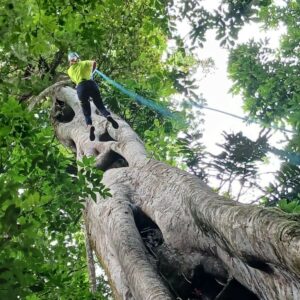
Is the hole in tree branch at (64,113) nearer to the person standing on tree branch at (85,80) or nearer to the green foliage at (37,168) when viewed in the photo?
the person standing on tree branch at (85,80)

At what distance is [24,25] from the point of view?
308 centimetres

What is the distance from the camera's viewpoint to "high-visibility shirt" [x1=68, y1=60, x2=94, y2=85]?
7.11 m

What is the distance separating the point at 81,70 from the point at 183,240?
3.79 meters

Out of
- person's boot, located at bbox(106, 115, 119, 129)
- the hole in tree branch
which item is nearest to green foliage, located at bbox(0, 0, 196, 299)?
person's boot, located at bbox(106, 115, 119, 129)

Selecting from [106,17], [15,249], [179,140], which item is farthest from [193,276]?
[106,17]

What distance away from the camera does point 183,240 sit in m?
4.31

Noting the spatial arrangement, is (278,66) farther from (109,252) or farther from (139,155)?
(109,252)

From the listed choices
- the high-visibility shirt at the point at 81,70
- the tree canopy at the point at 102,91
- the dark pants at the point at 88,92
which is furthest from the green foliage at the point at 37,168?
the dark pants at the point at 88,92

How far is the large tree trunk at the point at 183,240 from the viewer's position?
278 cm

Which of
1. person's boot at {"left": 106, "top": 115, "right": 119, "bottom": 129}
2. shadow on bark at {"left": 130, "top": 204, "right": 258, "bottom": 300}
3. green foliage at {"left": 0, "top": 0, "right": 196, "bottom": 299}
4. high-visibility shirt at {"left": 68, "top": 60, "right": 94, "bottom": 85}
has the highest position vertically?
high-visibility shirt at {"left": 68, "top": 60, "right": 94, "bottom": 85}

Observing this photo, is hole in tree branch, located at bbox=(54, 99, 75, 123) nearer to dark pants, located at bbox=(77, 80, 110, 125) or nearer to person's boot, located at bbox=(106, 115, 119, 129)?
dark pants, located at bbox=(77, 80, 110, 125)

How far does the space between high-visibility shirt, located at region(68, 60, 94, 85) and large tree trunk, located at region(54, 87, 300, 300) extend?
1353 millimetres

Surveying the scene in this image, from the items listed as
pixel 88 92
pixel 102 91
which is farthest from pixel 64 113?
pixel 88 92

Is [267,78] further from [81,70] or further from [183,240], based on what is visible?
[183,240]
